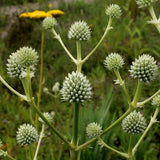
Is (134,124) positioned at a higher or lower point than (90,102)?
higher

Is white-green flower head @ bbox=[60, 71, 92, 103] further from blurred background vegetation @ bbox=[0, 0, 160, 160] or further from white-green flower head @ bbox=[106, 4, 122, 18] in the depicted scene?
white-green flower head @ bbox=[106, 4, 122, 18]

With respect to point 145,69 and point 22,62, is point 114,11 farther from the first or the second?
point 22,62

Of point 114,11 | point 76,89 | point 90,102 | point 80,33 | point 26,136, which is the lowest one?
point 90,102

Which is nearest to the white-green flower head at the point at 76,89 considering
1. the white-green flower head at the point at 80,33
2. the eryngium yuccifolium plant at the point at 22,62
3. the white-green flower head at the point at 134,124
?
the eryngium yuccifolium plant at the point at 22,62

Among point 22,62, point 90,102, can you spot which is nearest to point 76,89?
point 22,62

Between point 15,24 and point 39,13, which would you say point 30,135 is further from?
point 15,24
